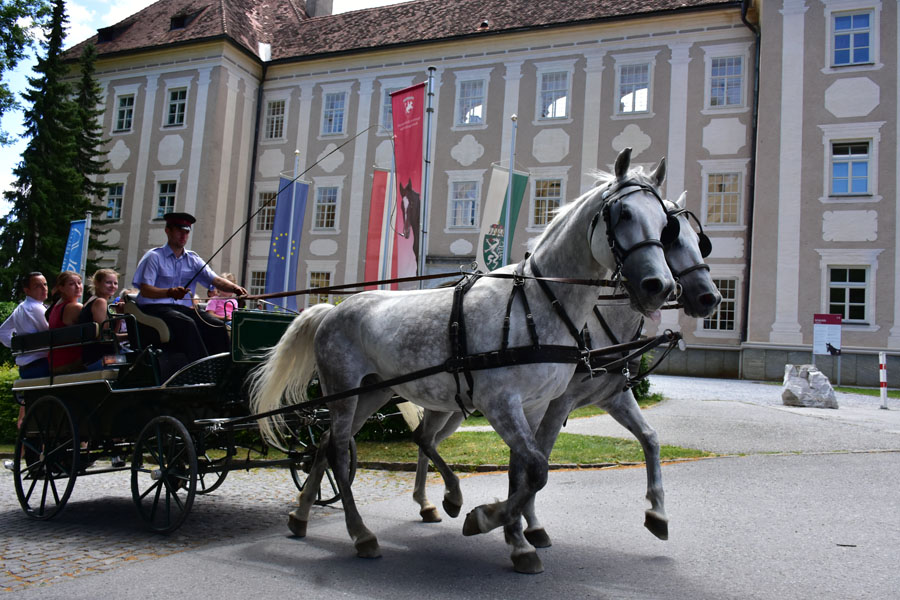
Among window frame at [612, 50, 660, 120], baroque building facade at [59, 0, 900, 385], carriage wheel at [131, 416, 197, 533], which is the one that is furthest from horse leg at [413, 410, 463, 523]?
window frame at [612, 50, 660, 120]

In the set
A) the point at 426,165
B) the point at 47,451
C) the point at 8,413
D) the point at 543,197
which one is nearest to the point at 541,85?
the point at 543,197

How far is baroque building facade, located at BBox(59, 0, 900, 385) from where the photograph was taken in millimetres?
21188

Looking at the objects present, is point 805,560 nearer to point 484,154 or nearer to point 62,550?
point 62,550

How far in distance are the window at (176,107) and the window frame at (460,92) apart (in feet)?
38.7

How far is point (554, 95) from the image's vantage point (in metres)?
25.7

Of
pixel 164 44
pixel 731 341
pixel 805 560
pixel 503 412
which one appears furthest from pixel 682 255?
pixel 164 44

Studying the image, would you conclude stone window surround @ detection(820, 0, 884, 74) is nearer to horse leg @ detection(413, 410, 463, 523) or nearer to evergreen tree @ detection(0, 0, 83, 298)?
horse leg @ detection(413, 410, 463, 523)

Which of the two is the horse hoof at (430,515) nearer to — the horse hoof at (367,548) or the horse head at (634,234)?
the horse hoof at (367,548)

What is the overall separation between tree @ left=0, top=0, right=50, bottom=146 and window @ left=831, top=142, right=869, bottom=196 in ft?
87.4

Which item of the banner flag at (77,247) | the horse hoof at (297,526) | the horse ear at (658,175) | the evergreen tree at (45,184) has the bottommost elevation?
the horse hoof at (297,526)

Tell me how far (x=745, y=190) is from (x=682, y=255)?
20.4 m

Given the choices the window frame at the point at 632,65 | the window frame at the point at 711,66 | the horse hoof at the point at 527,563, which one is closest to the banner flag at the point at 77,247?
the horse hoof at the point at 527,563

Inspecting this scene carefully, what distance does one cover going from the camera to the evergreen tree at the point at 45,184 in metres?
26.2

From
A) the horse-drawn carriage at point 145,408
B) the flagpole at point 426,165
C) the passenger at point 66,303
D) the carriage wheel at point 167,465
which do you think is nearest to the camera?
the carriage wheel at point 167,465
